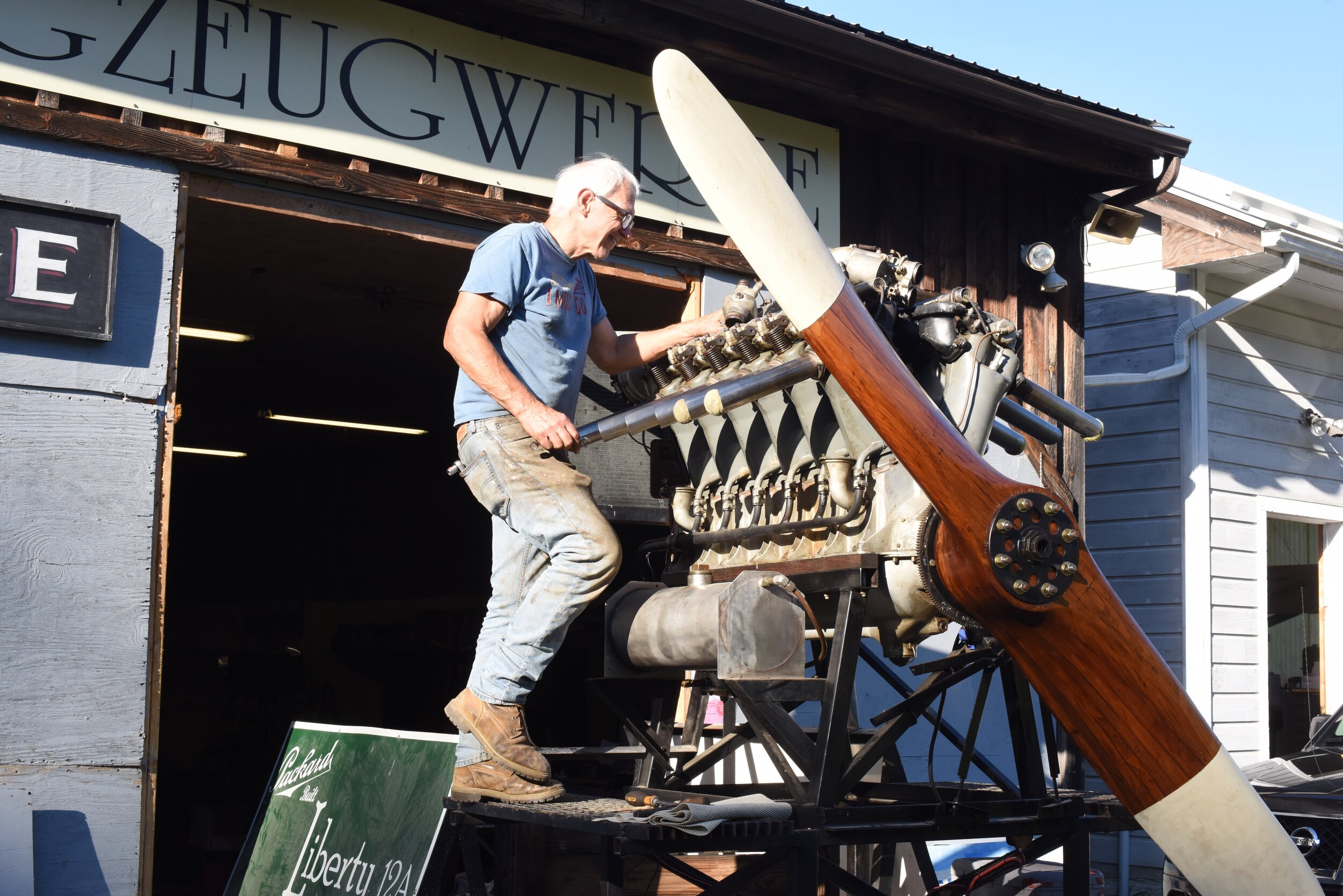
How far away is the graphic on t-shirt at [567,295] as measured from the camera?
4.18 m

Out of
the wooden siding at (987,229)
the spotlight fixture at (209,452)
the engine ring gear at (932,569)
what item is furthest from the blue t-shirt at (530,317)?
the spotlight fixture at (209,452)

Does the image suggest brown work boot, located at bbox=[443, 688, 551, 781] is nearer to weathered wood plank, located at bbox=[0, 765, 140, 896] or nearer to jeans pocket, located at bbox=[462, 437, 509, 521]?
jeans pocket, located at bbox=[462, 437, 509, 521]

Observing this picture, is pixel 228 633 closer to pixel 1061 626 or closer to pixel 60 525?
pixel 60 525

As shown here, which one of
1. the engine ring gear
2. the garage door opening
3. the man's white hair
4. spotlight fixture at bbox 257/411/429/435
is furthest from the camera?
spotlight fixture at bbox 257/411/429/435

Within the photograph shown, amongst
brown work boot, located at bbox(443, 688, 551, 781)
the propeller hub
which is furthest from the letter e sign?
the propeller hub

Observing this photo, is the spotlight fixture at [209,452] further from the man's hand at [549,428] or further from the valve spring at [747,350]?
the man's hand at [549,428]

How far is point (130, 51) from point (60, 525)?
1737mm

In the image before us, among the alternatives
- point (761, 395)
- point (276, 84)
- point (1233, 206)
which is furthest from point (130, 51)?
point (1233, 206)

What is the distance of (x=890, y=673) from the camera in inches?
189

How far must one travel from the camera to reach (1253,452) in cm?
1041

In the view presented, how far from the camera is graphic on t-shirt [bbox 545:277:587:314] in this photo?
4176 millimetres

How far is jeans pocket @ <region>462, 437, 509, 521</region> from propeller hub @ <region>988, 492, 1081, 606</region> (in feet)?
4.88

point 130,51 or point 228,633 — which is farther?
point 228,633

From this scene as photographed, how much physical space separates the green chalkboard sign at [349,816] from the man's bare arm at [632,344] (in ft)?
4.72
